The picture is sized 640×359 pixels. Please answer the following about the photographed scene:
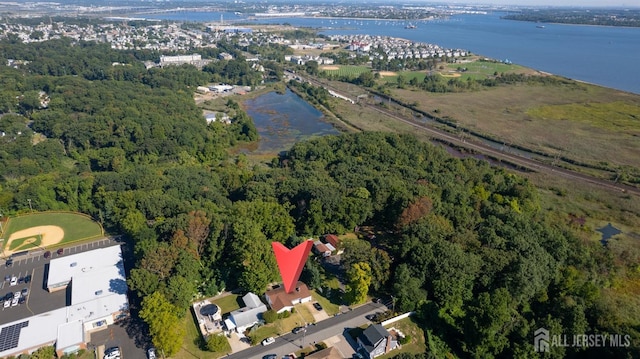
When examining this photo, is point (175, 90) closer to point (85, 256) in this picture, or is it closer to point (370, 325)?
point (85, 256)

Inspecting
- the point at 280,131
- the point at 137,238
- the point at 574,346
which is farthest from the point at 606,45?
the point at 137,238

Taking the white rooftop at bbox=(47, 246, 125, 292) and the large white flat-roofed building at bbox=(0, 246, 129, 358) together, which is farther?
the white rooftop at bbox=(47, 246, 125, 292)

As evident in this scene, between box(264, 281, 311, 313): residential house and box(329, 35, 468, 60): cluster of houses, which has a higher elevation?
box(329, 35, 468, 60): cluster of houses

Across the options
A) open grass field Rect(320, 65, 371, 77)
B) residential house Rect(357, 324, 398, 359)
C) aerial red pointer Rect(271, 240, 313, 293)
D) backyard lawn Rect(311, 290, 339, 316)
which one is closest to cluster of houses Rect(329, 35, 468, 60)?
open grass field Rect(320, 65, 371, 77)

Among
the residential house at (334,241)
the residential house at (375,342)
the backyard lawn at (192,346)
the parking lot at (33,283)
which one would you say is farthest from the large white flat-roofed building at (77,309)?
the residential house at (334,241)

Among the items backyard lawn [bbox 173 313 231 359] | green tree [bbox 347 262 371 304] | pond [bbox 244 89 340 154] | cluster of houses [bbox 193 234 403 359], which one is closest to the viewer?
cluster of houses [bbox 193 234 403 359]

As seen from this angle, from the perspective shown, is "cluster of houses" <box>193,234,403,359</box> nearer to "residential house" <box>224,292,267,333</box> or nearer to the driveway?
"residential house" <box>224,292,267,333</box>

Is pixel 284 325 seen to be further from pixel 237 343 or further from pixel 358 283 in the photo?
pixel 358 283
